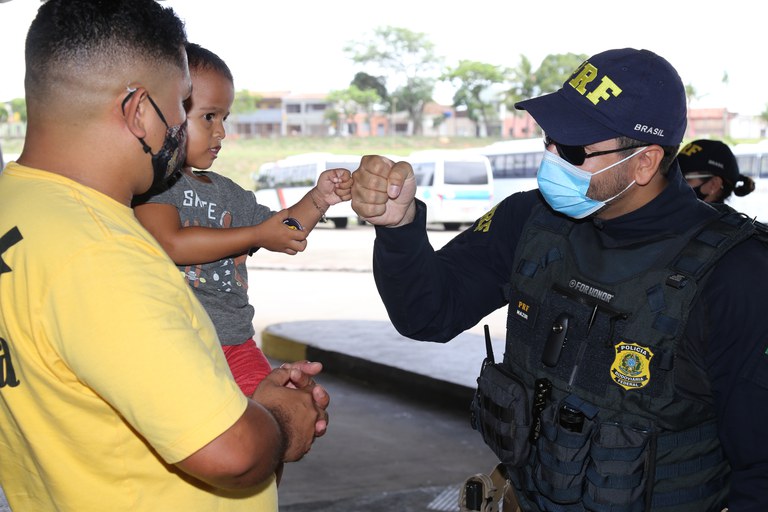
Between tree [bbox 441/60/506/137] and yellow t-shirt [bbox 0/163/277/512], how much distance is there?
6303 cm

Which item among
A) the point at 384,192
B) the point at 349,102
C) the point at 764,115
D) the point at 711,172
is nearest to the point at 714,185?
the point at 711,172

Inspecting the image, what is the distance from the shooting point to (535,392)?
227cm

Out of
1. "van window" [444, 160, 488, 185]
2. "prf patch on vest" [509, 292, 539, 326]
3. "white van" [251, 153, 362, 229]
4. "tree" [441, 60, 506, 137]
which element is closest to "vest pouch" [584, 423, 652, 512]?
"prf patch on vest" [509, 292, 539, 326]

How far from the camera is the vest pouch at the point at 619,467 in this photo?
2.07m

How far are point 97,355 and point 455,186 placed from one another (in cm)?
2743

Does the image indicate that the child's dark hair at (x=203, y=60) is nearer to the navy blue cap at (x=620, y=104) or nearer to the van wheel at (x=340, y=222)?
the navy blue cap at (x=620, y=104)

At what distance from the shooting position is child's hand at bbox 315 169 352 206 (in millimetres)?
2625

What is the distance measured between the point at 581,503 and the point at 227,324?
1187mm

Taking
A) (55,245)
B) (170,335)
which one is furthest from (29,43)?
(170,335)

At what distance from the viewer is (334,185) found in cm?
265

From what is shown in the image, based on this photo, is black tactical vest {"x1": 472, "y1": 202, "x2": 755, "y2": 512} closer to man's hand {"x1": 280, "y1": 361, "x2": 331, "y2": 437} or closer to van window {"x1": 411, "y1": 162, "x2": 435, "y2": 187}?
man's hand {"x1": 280, "y1": 361, "x2": 331, "y2": 437}

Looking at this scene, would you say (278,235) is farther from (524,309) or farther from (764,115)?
(764,115)

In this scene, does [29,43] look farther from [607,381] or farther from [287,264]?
[287,264]

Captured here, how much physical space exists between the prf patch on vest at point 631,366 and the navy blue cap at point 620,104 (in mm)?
550
